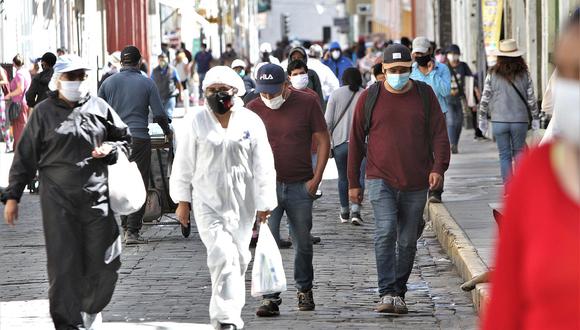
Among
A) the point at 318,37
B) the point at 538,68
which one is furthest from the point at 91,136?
the point at 318,37

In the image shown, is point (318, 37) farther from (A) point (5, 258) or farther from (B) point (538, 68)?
(A) point (5, 258)

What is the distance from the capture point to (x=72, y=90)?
8.80 m

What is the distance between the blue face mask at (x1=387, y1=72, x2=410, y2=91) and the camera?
390 inches

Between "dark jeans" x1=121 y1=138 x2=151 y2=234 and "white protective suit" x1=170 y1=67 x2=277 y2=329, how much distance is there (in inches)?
214

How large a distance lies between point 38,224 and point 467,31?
20558mm

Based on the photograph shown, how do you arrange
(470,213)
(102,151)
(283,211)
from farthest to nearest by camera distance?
(470,213) → (283,211) → (102,151)

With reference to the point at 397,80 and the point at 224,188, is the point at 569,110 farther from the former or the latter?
the point at 397,80

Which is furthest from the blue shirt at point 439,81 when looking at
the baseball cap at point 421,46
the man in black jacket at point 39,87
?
the man in black jacket at point 39,87

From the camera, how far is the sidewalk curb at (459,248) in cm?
1032

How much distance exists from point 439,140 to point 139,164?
518cm

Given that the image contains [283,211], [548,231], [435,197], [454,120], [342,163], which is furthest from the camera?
[454,120]

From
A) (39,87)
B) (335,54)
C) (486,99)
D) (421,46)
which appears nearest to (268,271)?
(486,99)

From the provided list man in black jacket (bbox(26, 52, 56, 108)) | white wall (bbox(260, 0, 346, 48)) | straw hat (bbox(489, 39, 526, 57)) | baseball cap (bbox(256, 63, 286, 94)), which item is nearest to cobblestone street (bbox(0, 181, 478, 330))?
baseball cap (bbox(256, 63, 286, 94))

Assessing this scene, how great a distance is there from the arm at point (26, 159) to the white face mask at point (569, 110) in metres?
5.32
